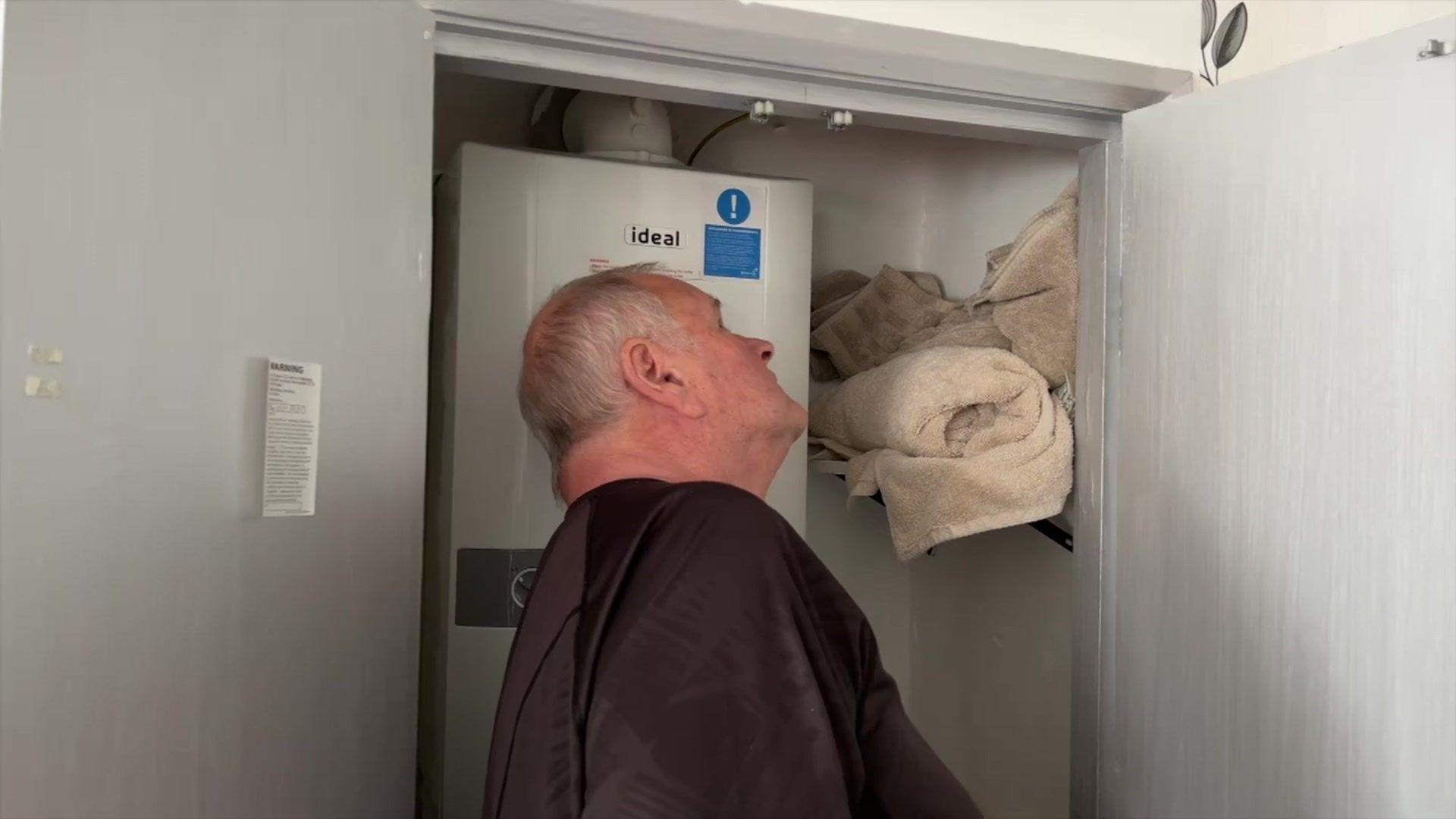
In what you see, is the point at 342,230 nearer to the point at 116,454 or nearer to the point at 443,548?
the point at 116,454

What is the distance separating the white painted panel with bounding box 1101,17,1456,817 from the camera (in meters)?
1.08

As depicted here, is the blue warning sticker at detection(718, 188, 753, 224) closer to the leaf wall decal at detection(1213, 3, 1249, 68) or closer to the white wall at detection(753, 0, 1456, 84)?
the white wall at detection(753, 0, 1456, 84)

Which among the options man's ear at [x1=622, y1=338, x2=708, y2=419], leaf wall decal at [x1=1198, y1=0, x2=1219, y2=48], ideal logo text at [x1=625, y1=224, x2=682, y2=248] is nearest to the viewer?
man's ear at [x1=622, y1=338, x2=708, y2=419]


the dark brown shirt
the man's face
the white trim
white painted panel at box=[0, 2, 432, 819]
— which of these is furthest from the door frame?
the dark brown shirt

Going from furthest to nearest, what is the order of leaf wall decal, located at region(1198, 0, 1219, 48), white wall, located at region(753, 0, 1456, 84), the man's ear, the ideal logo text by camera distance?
the ideal logo text → leaf wall decal, located at region(1198, 0, 1219, 48) → white wall, located at region(753, 0, 1456, 84) → the man's ear

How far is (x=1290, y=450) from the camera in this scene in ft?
4.02

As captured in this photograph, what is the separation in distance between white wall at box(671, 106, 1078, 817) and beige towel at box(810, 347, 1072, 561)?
0.39m

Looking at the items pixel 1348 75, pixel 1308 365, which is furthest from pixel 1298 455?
pixel 1348 75

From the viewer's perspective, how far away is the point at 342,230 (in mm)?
1065

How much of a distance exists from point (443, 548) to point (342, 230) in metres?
0.61

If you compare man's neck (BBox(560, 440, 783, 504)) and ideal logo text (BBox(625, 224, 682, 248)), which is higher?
ideal logo text (BBox(625, 224, 682, 248))

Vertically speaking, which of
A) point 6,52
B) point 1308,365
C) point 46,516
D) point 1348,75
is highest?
point 1348,75

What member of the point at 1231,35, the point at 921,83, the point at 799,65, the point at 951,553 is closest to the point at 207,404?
the point at 799,65

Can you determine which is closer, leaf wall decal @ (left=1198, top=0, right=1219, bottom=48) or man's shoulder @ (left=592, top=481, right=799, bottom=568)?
man's shoulder @ (left=592, top=481, right=799, bottom=568)
